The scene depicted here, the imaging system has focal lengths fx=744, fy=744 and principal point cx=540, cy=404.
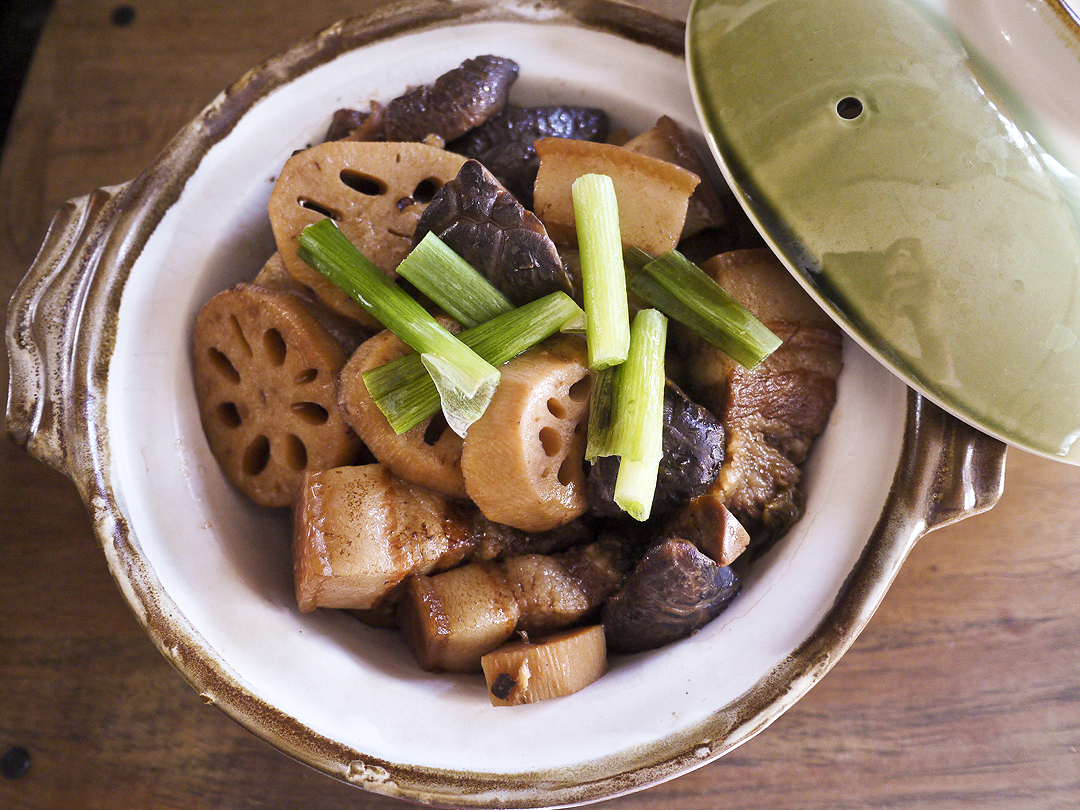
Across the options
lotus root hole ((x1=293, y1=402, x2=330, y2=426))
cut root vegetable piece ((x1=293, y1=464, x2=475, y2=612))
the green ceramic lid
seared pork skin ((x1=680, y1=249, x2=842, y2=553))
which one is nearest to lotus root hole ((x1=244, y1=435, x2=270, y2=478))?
lotus root hole ((x1=293, y1=402, x2=330, y2=426))

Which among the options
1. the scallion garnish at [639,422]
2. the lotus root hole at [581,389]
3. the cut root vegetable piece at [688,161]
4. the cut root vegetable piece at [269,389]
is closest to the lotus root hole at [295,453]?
the cut root vegetable piece at [269,389]

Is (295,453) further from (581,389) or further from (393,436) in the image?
(581,389)

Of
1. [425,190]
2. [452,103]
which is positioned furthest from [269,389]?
[452,103]

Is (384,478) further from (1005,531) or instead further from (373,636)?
(1005,531)

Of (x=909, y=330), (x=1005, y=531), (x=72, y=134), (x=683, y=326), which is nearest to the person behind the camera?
(x=909, y=330)

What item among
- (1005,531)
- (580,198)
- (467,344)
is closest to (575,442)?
(467,344)

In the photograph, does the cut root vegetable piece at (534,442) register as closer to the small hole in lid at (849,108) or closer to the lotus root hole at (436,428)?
the lotus root hole at (436,428)

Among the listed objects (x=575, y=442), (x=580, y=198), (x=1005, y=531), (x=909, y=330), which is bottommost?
(x=1005, y=531)
